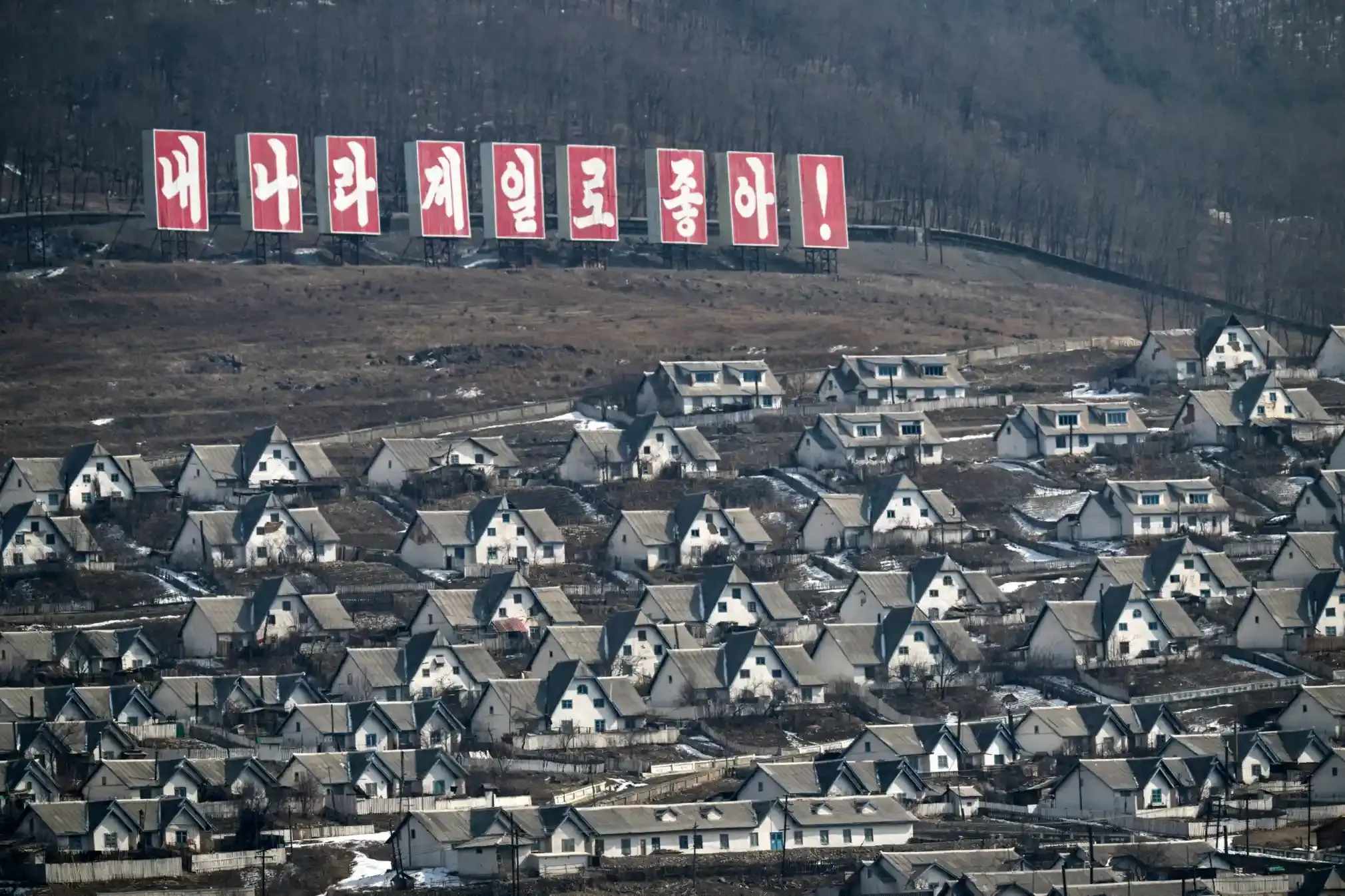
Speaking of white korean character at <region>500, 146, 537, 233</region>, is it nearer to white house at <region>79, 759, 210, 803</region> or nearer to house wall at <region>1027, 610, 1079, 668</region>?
→ house wall at <region>1027, 610, 1079, 668</region>

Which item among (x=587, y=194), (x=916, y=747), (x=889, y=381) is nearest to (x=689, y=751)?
(x=916, y=747)

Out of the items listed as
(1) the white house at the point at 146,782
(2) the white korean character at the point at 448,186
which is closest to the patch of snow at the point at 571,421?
(2) the white korean character at the point at 448,186

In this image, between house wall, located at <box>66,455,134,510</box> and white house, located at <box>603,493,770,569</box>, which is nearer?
white house, located at <box>603,493,770,569</box>

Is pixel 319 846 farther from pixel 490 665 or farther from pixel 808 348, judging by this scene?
pixel 808 348

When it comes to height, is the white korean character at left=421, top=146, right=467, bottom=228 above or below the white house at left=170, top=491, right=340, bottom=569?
above

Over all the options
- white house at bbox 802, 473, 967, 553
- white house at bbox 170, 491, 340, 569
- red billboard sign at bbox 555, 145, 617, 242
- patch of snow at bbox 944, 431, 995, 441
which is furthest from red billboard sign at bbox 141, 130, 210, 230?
white house at bbox 802, 473, 967, 553

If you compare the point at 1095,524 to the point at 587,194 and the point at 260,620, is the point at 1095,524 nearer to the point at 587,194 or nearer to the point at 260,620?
the point at 260,620

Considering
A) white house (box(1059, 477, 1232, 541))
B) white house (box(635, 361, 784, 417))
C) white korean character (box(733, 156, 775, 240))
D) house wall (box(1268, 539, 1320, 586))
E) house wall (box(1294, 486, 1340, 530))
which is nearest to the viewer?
house wall (box(1268, 539, 1320, 586))

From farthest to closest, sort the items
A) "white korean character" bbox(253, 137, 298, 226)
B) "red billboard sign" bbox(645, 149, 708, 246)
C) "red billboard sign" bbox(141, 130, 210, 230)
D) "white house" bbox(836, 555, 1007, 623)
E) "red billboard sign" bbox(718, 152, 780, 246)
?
"red billboard sign" bbox(718, 152, 780, 246) < "red billboard sign" bbox(645, 149, 708, 246) < "white korean character" bbox(253, 137, 298, 226) < "red billboard sign" bbox(141, 130, 210, 230) < "white house" bbox(836, 555, 1007, 623)
